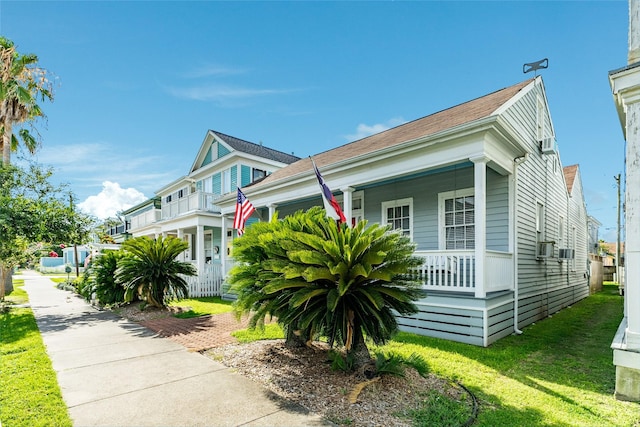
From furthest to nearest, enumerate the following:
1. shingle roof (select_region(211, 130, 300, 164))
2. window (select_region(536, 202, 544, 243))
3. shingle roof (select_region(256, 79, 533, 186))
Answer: shingle roof (select_region(211, 130, 300, 164))
window (select_region(536, 202, 544, 243))
shingle roof (select_region(256, 79, 533, 186))

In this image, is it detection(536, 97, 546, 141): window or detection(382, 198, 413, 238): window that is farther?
detection(536, 97, 546, 141): window

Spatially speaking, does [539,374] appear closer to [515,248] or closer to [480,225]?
[480,225]

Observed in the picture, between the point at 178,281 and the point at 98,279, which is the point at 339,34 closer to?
the point at 178,281

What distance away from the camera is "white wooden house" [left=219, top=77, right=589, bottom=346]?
674cm

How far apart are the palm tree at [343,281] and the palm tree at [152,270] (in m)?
6.74

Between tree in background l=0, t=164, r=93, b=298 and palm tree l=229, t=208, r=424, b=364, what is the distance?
949 centimetres

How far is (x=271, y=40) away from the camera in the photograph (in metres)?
11.0

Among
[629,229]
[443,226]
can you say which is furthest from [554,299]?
[629,229]

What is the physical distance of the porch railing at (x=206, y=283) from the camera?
14133 mm

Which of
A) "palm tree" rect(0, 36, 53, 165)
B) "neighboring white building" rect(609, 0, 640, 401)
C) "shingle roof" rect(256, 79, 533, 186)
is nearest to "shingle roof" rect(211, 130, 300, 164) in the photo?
"shingle roof" rect(256, 79, 533, 186)

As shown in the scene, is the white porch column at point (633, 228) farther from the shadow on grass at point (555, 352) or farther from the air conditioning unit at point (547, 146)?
the air conditioning unit at point (547, 146)

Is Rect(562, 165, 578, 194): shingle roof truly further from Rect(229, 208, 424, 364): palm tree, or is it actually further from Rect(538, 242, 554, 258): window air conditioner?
Rect(229, 208, 424, 364): palm tree

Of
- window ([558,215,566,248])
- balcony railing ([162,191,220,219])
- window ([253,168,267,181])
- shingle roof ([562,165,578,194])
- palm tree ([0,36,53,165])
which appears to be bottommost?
window ([558,215,566,248])

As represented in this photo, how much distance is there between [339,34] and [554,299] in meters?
11.2
